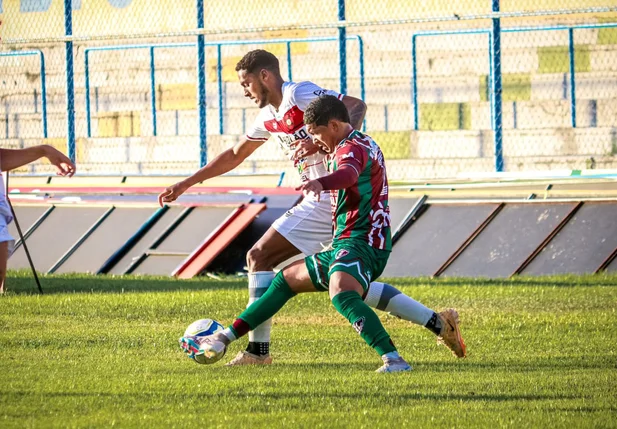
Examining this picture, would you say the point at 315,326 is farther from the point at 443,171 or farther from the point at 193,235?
the point at 443,171

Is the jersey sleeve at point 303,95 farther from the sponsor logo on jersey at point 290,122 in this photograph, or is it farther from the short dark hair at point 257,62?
the short dark hair at point 257,62

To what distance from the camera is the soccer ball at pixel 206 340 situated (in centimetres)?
789

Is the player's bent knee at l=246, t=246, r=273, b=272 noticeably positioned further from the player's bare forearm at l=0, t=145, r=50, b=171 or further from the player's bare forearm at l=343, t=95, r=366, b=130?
the player's bare forearm at l=0, t=145, r=50, b=171

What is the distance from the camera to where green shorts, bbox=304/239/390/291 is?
300 inches

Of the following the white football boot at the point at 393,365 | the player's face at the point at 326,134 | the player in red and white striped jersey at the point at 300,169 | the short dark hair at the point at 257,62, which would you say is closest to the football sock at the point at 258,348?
the player in red and white striped jersey at the point at 300,169

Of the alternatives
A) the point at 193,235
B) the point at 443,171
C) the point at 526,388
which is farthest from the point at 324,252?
the point at 443,171

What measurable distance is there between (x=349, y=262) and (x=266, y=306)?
0.70 meters

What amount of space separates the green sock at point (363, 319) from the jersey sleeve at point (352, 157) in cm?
76

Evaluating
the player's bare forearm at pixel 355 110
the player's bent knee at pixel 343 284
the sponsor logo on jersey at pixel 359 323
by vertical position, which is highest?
the player's bare forearm at pixel 355 110

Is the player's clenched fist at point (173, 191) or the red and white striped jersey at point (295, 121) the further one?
the player's clenched fist at point (173, 191)

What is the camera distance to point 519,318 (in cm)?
1064

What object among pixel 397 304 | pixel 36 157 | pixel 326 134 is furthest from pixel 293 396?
pixel 36 157

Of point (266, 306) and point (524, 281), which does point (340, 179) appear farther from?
point (524, 281)

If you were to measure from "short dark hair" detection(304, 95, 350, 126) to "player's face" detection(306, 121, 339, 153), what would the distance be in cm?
3
